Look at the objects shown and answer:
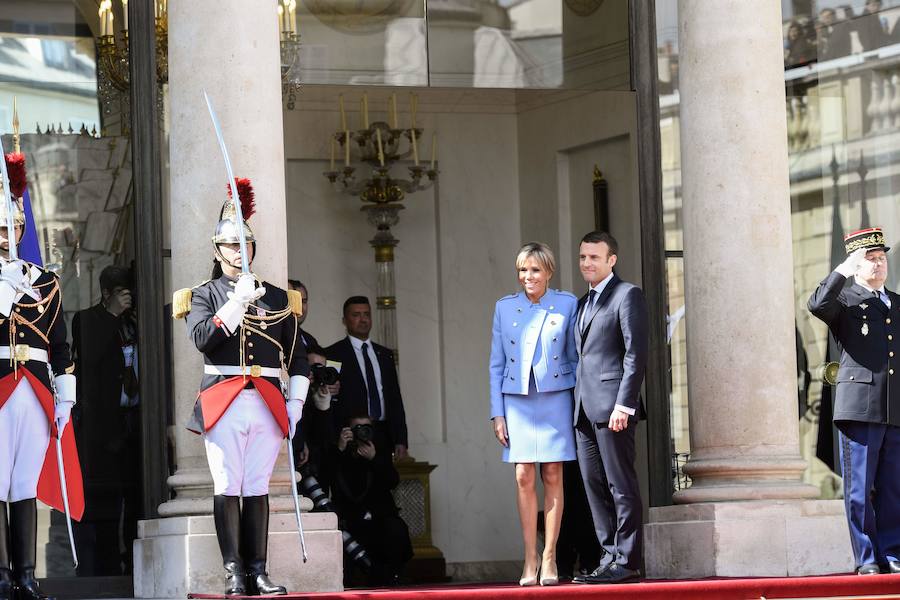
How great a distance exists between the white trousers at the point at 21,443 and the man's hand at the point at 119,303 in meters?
2.00

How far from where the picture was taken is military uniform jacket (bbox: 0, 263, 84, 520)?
9.20 metres

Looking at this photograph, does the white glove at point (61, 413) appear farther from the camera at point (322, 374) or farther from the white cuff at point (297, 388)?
the camera at point (322, 374)

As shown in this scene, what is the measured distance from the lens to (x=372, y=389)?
12531 millimetres

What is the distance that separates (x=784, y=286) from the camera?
1073cm

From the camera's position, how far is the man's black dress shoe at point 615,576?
9750mm

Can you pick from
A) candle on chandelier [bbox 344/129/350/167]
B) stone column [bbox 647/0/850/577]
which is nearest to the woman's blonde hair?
A: stone column [bbox 647/0/850/577]

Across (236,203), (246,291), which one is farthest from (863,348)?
(236,203)

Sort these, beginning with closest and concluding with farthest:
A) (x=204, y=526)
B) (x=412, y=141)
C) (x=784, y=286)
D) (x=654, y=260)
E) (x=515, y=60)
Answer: (x=204, y=526), (x=784, y=286), (x=654, y=260), (x=515, y=60), (x=412, y=141)

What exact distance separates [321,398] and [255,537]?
2.61m

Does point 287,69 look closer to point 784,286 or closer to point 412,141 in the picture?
point 412,141

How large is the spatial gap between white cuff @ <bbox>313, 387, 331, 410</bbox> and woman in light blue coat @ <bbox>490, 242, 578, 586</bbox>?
1.94 m

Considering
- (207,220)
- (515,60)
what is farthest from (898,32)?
(207,220)

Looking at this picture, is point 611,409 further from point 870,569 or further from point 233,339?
point 233,339

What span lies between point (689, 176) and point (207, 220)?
282cm
